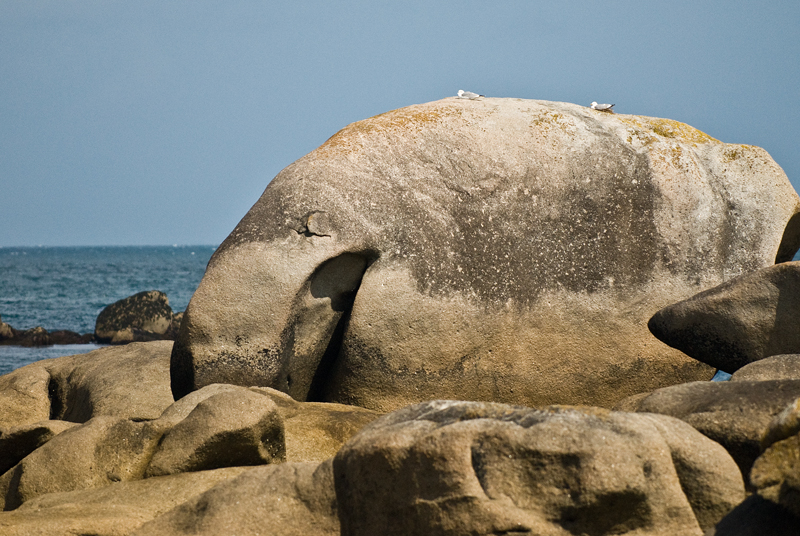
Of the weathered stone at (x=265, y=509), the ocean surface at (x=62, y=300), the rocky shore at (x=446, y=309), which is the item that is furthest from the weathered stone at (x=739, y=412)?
the ocean surface at (x=62, y=300)

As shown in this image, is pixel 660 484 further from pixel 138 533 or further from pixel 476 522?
pixel 138 533

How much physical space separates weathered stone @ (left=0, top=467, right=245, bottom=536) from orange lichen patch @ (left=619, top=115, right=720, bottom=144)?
16.9 feet

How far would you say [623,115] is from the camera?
825 cm

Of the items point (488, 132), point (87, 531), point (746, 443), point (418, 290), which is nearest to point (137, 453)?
point (87, 531)

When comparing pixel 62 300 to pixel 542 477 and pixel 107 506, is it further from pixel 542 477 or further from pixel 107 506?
pixel 542 477

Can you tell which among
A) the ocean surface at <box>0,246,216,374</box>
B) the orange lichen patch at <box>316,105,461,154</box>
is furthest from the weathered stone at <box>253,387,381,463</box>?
the ocean surface at <box>0,246,216,374</box>

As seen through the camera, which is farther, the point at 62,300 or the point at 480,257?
the point at 62,300

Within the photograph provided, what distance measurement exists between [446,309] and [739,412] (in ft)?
9.88

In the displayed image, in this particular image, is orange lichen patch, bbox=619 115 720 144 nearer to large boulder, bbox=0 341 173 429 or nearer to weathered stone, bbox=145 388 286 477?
weathered stone, bbox=145 388 286 477

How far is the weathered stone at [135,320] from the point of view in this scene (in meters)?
21.3

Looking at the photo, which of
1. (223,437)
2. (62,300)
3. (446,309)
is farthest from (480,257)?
(62,300)

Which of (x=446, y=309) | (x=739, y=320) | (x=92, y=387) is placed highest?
A: (x=446, y=309)

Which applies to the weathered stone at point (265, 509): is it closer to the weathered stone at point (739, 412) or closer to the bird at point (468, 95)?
the weathered stone at point (739, 412)

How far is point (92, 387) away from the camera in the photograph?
26.9 feet
